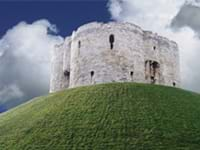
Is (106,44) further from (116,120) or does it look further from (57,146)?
(57,146)

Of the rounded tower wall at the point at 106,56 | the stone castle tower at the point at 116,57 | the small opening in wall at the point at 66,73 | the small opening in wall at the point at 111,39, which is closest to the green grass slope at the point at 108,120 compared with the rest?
the rounded tower wall at the point at 106,56

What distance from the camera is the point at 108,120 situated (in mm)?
28484

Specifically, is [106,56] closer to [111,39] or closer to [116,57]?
[116,57]

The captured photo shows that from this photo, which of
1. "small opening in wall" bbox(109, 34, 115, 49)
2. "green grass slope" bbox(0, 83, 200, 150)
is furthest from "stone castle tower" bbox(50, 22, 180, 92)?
"green grass slope" bbox(0, 83, 200, 150)

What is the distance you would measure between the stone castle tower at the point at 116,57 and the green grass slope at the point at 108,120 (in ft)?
17.0

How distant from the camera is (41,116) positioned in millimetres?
30703

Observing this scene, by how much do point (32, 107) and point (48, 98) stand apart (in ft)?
5.85

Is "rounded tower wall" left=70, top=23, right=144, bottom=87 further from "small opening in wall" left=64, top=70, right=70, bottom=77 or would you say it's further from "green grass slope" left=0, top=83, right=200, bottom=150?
"green grass slope" left=0, top=83, right=200, bottom=150

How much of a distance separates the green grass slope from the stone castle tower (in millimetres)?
5178

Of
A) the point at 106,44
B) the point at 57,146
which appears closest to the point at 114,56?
the point at 106,44

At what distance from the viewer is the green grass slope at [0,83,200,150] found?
25.8 metres

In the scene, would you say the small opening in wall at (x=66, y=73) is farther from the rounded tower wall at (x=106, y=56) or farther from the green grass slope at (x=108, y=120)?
the green grass slope at (x=108, y=120)

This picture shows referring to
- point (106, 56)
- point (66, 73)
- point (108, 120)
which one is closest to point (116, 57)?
point (106, 56)

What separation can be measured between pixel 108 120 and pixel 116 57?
42.5 ft
